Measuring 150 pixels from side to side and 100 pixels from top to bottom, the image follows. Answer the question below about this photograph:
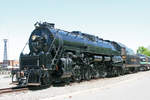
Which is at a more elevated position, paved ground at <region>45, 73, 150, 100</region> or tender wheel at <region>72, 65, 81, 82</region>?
tender wheel at <region>72, 65, 81, 82</region>

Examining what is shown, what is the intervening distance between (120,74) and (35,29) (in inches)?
588

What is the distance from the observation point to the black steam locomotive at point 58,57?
41.3ft

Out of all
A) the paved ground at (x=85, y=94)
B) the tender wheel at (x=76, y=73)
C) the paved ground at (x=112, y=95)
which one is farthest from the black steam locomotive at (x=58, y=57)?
the paved ground at (x=112, y=95)

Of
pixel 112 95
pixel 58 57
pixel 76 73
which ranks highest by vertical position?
pixel 58 57

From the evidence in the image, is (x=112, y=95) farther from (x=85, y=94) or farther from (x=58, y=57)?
(x=58, y=57)

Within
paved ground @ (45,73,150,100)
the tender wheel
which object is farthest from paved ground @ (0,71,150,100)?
the tender wheel

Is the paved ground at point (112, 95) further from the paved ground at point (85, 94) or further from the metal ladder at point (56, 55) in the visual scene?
the metal ladder at point (56, 55)

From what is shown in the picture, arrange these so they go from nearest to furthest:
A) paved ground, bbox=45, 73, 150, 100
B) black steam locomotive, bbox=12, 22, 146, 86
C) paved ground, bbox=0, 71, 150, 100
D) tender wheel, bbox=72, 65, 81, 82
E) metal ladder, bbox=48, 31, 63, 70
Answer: paved ground, bbox=45, 73, 150, 100
paved ground, bbox=0, 71, 150, 100
black steam locomotive, bbox=12, 22, 146, 86
metal ladder, bbox=48, 31, 63, 70
tender wheel, bbox=72, 65, 81, 82

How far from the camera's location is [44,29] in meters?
14.3

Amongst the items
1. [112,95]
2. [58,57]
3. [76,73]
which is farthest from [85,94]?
[76,73]

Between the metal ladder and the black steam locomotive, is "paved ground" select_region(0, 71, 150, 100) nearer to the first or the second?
the black steam locomotive

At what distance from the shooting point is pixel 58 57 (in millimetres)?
13695

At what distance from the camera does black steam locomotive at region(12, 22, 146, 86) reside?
12.6m

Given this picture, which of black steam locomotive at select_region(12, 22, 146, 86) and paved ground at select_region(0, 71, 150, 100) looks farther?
black steam locomotive at select_region(12, 22, 146, 86)
